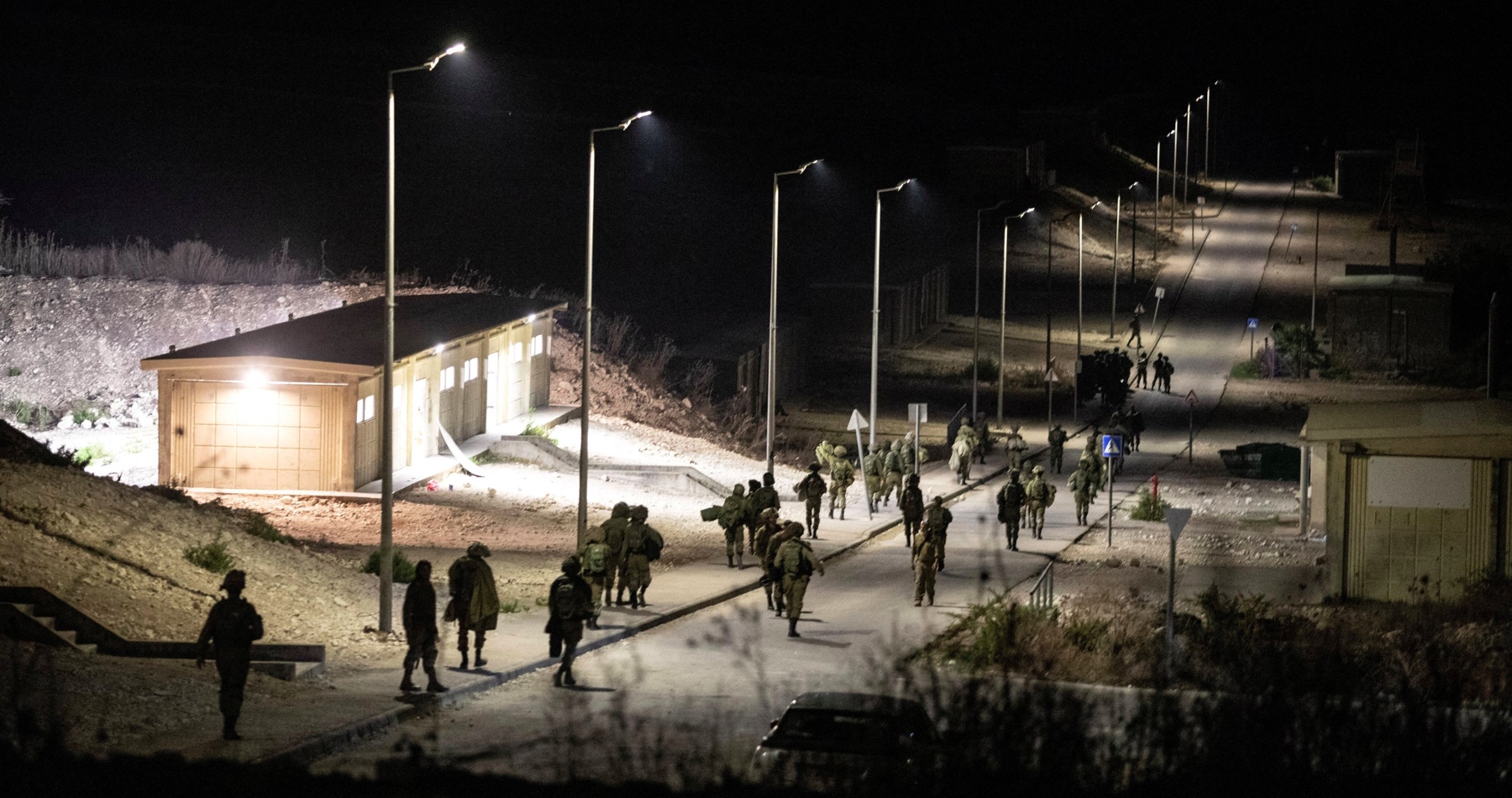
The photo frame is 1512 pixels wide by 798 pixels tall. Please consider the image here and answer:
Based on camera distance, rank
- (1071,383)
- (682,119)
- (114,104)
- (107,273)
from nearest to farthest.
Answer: (107,273) → (1071,383) → (114,104) → (682,119)

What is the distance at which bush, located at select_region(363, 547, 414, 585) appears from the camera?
24266 mm

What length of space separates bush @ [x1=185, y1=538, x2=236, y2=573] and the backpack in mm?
4086

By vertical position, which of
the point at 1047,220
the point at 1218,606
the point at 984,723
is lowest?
the point at 1218,606

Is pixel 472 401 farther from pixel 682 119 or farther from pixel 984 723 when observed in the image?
pixel 682 119

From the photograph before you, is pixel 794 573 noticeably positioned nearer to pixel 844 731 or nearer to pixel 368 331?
pixel 844 731

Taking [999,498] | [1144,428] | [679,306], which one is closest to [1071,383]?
[1144,428]

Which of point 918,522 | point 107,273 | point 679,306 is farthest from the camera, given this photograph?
point 679,306

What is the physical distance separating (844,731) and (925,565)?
11.5 metres

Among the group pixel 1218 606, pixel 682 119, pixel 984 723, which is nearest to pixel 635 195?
pixel 682 119

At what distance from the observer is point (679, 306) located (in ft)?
227

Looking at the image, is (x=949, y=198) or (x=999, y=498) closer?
(x=999, y=498)

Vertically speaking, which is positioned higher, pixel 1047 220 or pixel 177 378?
pixel 1047 220

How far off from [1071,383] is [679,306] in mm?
15102

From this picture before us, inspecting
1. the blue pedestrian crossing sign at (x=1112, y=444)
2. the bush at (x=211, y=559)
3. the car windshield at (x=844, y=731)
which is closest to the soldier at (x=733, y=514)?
the bush at (x=211, y=559)
